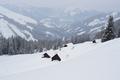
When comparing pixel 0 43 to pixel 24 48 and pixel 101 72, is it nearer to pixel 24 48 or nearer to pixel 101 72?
pixel 24 48

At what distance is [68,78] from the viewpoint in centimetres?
1273

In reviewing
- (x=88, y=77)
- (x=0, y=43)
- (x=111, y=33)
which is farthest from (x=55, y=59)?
(x=0, y=43)

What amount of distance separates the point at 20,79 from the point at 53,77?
2.67m

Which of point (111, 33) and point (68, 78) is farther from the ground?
point (111, 33)

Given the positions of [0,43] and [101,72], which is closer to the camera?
[101,72]

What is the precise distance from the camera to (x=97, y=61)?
46.1ft

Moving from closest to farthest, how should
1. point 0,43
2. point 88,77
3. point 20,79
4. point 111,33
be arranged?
point 88,77
point 20,79
point 111,33
point 0,43

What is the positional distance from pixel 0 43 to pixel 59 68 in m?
105

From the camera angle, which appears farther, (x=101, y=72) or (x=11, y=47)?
(x=11, y=47)

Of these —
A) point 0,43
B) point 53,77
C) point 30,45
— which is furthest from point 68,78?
point 30,45

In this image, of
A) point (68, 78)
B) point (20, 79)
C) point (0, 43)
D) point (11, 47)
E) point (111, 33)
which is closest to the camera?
point (68, 78)

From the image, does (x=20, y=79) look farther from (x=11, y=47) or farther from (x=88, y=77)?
(x=11, y=47)

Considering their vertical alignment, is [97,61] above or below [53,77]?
above

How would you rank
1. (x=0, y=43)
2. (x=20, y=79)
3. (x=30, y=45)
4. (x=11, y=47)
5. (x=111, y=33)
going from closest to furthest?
Answer: (x=20, y=79) → (x=111, y=33) → (x=11, y=47) → (x=0, y=43) → (x=30, y=45)
